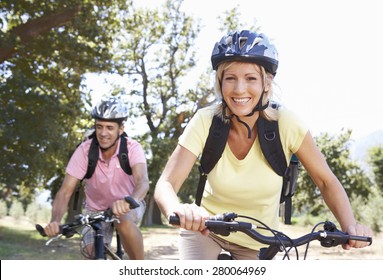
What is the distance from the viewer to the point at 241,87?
269 centimetres

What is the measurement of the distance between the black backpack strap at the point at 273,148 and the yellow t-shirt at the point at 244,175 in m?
0.04

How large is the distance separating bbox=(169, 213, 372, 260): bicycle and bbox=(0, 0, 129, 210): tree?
11.7m

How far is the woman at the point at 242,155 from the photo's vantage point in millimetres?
2664

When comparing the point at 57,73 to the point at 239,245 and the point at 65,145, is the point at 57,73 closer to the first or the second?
the point at 65,145

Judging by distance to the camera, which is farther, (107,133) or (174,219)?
(107,133)

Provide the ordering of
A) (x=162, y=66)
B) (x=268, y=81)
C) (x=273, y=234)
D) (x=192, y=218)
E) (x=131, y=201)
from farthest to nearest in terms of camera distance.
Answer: (x=162, y=66), (x=131, y=201), (x=268, y=81), (x=273, y=234), (x=192, y=218)

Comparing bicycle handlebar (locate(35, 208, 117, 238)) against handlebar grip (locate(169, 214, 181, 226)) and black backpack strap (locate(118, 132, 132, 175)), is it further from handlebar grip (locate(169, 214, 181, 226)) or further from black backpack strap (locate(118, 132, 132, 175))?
handlebar grip (locate(169, 214, 181, 226))

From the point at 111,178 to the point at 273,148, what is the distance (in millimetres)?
1982

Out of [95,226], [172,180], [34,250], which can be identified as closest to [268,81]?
[172,180]

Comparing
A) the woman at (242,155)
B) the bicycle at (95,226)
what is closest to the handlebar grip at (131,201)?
the bicycle at (95,226)

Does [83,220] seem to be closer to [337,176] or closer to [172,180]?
[172,180]

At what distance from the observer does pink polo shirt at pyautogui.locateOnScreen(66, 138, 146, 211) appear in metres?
4.21

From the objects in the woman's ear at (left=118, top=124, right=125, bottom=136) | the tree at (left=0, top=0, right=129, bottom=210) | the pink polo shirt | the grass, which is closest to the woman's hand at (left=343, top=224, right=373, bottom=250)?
the pink polo shirt

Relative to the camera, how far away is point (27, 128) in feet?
43.6
